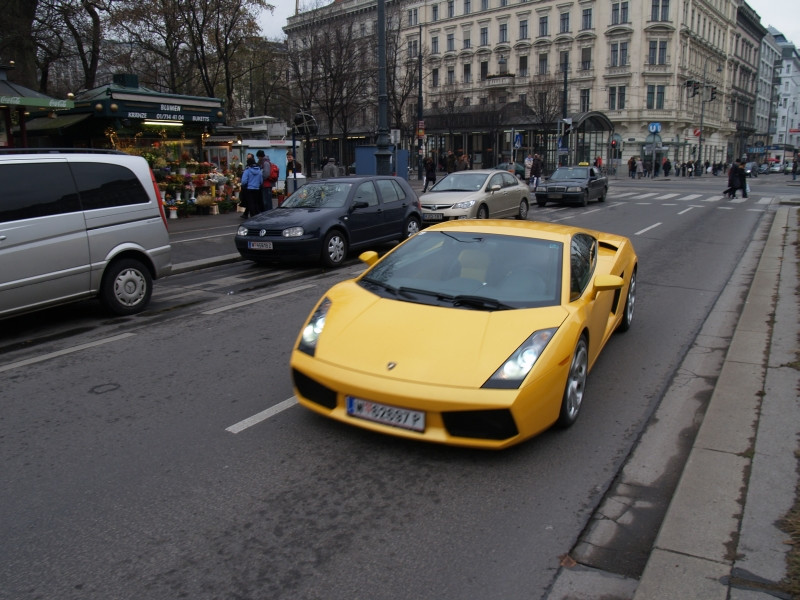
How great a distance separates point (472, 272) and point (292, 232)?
6170 millimetres

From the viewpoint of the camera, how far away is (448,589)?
2.94 metres

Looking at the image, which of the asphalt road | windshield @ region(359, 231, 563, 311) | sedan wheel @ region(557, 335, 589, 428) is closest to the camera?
the asphalt road

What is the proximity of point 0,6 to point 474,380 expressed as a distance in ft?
75.0

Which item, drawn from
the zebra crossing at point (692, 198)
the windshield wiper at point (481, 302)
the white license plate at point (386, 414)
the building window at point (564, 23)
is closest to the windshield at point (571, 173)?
the zebra crossing at point (692, 198)

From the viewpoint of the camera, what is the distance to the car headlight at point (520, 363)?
154 inches

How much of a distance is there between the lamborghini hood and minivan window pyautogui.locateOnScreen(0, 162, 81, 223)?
13.2 ft

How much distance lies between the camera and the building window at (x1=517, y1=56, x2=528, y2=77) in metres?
79.2

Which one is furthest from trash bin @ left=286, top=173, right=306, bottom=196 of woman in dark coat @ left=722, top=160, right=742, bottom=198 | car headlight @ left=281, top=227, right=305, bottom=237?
woman in dark coat @ left=722, top=160, right=742, bottom=198

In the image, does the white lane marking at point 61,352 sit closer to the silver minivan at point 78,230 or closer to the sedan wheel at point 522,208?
the silver minivan at point 78,230

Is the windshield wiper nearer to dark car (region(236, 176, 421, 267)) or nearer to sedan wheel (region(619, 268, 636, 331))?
sedan wheel (region(619, 268, 636, 331))

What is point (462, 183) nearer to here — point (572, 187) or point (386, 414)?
point (572, 187)

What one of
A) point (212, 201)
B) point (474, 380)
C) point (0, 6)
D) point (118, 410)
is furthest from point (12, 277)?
point (0, 6)

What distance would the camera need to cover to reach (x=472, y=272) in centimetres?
516

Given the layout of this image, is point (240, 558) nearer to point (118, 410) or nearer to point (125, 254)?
point (118, 410)
